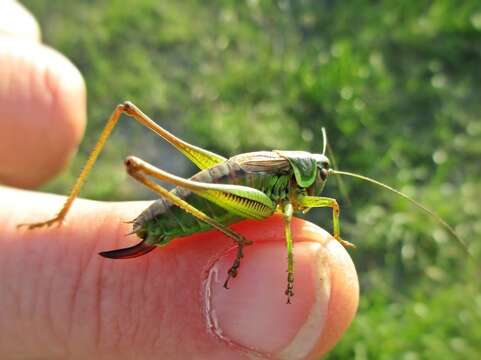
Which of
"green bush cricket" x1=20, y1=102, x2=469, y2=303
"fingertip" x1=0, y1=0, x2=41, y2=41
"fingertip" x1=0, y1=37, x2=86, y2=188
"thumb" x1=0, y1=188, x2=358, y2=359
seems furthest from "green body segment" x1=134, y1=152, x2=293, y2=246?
"fingertip" x1=0, y1=0, x2=41, y2=41

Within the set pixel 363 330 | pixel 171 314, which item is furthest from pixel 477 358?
pixel 171 314

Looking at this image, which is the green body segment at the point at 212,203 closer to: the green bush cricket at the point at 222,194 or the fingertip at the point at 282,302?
the green bush cricket at the point at 222,194

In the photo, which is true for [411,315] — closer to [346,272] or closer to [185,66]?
[346,272]

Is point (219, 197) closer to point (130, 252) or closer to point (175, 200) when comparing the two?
point (175, 200)

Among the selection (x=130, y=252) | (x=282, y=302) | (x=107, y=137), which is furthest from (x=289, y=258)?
(x=107, y=137)

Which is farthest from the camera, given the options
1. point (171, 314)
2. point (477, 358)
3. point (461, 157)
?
point (461, 157)

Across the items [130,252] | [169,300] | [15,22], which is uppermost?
[15,22]

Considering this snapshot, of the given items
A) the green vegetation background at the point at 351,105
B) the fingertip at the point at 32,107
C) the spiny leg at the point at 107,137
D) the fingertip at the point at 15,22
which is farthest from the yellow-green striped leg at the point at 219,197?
the fingertip at the point at 15,22
